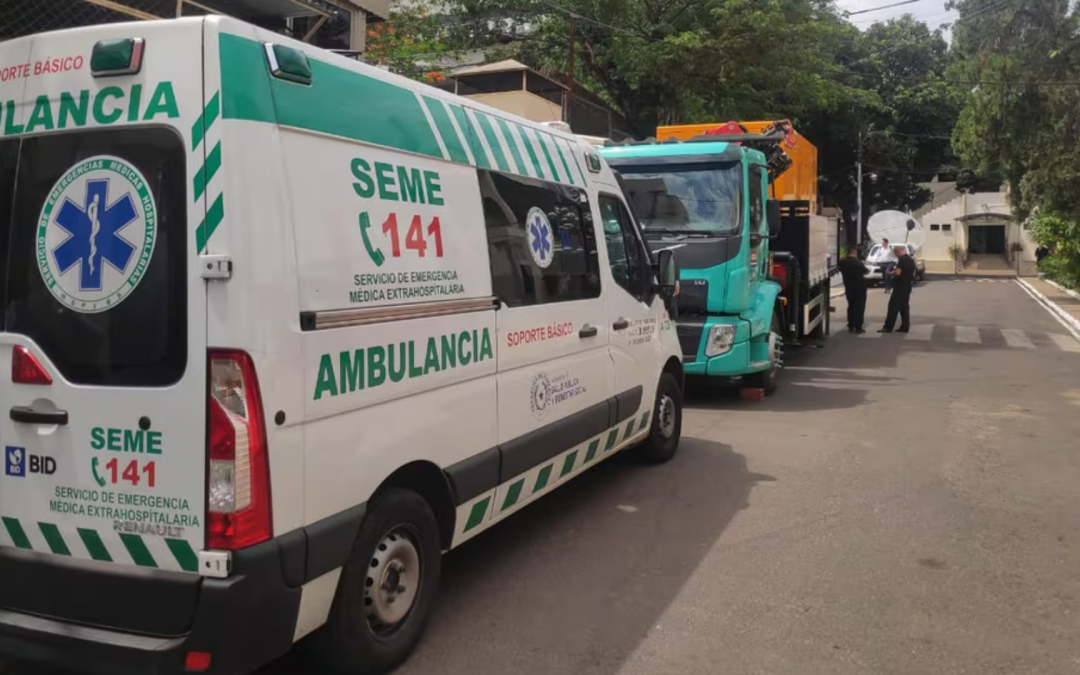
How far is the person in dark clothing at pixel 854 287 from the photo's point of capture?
16.9 metres

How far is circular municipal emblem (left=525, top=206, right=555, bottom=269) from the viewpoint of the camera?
190 inches

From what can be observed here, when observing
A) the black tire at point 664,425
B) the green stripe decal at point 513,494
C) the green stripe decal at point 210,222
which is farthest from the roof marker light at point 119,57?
the black tire at point 664,425

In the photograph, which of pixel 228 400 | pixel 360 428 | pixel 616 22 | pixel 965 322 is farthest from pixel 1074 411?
pixel 616 22

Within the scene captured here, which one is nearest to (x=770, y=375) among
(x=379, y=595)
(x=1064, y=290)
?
(x=379, y=595)

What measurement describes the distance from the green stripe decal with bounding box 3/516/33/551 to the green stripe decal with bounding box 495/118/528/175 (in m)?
2.82

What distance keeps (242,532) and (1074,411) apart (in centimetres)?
929

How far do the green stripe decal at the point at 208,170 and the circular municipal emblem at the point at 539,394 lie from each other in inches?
87.2

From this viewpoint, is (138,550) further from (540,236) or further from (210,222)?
(540,236)

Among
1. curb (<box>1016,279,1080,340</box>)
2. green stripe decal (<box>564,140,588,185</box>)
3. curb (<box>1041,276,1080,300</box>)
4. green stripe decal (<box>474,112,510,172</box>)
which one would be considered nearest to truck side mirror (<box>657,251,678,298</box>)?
green stripe decal (<box>564,140,588,185</box>)

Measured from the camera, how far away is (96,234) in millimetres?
3102

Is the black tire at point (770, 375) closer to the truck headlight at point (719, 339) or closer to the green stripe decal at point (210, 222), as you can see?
the truck headlight at point (719, 339)

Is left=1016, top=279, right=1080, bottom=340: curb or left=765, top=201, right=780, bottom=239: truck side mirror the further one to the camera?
left=1016, top=279, right=1080, bottom=340: curb

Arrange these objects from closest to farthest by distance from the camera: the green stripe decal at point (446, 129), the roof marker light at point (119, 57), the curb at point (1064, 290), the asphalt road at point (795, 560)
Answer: the roof marker light at point (119, 57)
the asphalt road at point (795, 560)
the green stripe decal at point (446, 129)
the curb at point (1064, 290)

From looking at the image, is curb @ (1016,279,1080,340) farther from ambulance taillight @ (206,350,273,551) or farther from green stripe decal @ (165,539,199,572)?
green stripe decal @ (165,539,199,572)
